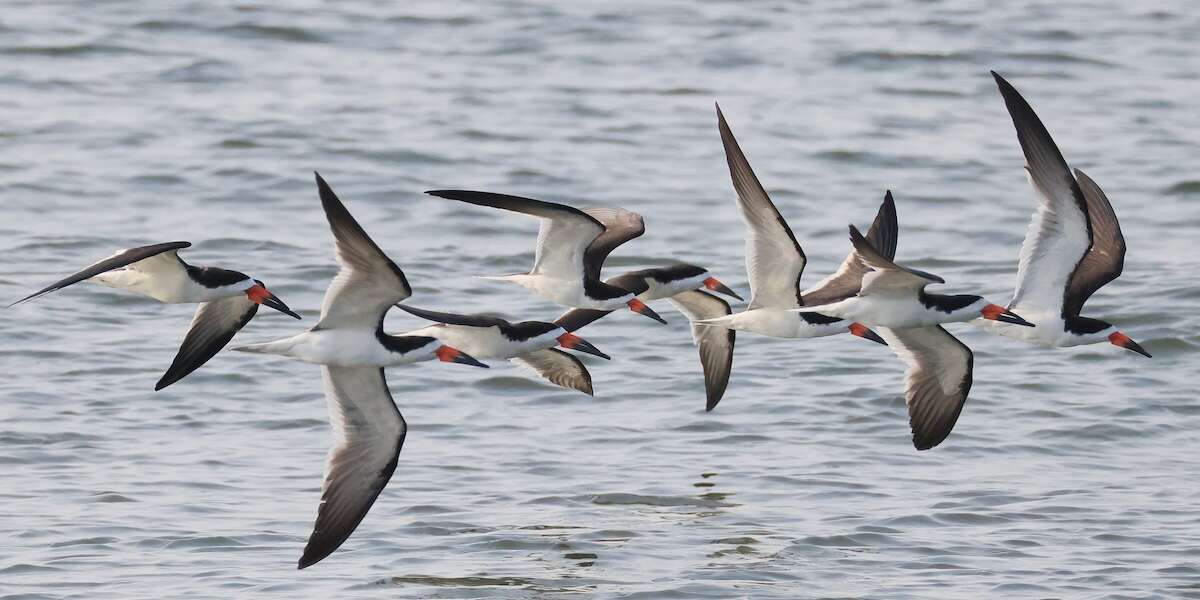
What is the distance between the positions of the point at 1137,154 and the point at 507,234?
8645 mm

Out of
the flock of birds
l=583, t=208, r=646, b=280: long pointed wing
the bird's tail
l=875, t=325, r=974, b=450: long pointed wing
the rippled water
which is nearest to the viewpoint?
the bird's tail

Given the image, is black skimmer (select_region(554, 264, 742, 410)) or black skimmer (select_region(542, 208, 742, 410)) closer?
black skimmer (select_region(542, 208, 742, 410))

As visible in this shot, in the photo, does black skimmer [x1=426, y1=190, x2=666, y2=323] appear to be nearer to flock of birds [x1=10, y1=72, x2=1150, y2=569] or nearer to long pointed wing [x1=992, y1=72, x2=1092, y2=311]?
flock of birds [x1=10, y1=72, x2=1150, y2=569]

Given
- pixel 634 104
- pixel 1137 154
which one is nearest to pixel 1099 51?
pixel 1137 154

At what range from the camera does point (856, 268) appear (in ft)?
45.6

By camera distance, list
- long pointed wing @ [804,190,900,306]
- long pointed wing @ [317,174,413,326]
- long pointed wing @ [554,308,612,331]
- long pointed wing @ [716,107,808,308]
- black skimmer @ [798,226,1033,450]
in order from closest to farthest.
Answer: long pointed wing @ [317,174,413,326] < long pointed wing @ [716,107,808,308] < black skimmer @ [798,226,1033,450] < long pointed wing @ [804,190,900,306] < long pointed wing @ [554,308,612,331]

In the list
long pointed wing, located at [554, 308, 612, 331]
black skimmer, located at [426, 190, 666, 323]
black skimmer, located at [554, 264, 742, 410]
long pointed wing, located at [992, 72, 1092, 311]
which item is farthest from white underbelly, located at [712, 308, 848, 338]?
long pointed wing, located at [554, 308, 612, 331]

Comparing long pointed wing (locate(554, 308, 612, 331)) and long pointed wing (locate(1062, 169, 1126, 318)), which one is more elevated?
long pointed wing (locate(1062, 169, 1126, 318))

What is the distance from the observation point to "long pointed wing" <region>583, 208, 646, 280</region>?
500 inches

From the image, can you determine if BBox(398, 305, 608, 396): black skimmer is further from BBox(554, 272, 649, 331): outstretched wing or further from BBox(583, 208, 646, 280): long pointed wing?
BBox(554, 272, 649, 331): outstretched wing

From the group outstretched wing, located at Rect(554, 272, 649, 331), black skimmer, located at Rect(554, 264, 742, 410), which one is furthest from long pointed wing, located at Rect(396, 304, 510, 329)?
black skimmer, located at Rect(554, 264, 742, 410)

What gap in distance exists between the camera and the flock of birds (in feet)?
35.7

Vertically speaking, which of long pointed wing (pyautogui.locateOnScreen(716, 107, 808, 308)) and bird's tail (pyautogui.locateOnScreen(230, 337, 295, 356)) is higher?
long pointed wing (pyautogui.locateOnScreen(716, 107, 808, 308))

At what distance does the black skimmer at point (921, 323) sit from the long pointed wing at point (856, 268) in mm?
395
